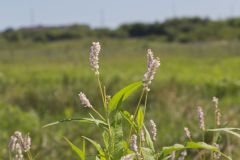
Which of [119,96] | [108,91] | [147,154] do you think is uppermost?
[119,96]

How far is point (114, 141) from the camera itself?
128 cm

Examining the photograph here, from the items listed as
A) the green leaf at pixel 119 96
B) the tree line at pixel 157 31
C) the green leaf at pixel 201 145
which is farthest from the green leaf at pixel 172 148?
the tree line at pixel 157 31

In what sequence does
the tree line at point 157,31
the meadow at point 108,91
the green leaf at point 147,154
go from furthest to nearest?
the tree line at point 157,31
the meadow at point 108,91
the green leaf at point 147,154

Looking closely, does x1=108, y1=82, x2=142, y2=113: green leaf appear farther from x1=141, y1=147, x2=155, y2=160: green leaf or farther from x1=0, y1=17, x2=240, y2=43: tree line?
x1=0, y1=17, x2=240, y2=43: tree line

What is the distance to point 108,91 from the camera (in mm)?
17016

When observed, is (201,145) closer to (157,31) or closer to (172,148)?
(172,148)

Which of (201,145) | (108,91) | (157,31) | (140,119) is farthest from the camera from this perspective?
(157,31)

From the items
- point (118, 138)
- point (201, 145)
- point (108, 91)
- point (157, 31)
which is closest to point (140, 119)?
point (118, 138)

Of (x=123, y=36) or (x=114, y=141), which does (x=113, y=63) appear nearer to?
(x=114, y=141)

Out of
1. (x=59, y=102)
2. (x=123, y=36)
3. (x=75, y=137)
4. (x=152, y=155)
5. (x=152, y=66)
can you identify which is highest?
(x=152, y=66)

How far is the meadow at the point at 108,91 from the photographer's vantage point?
8062 millimetres

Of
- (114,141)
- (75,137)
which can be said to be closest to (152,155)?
(114,141)

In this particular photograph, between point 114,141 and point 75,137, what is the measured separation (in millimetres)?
6611

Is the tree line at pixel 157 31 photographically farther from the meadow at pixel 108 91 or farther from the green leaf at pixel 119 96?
the green leaf at pixel 119 96
